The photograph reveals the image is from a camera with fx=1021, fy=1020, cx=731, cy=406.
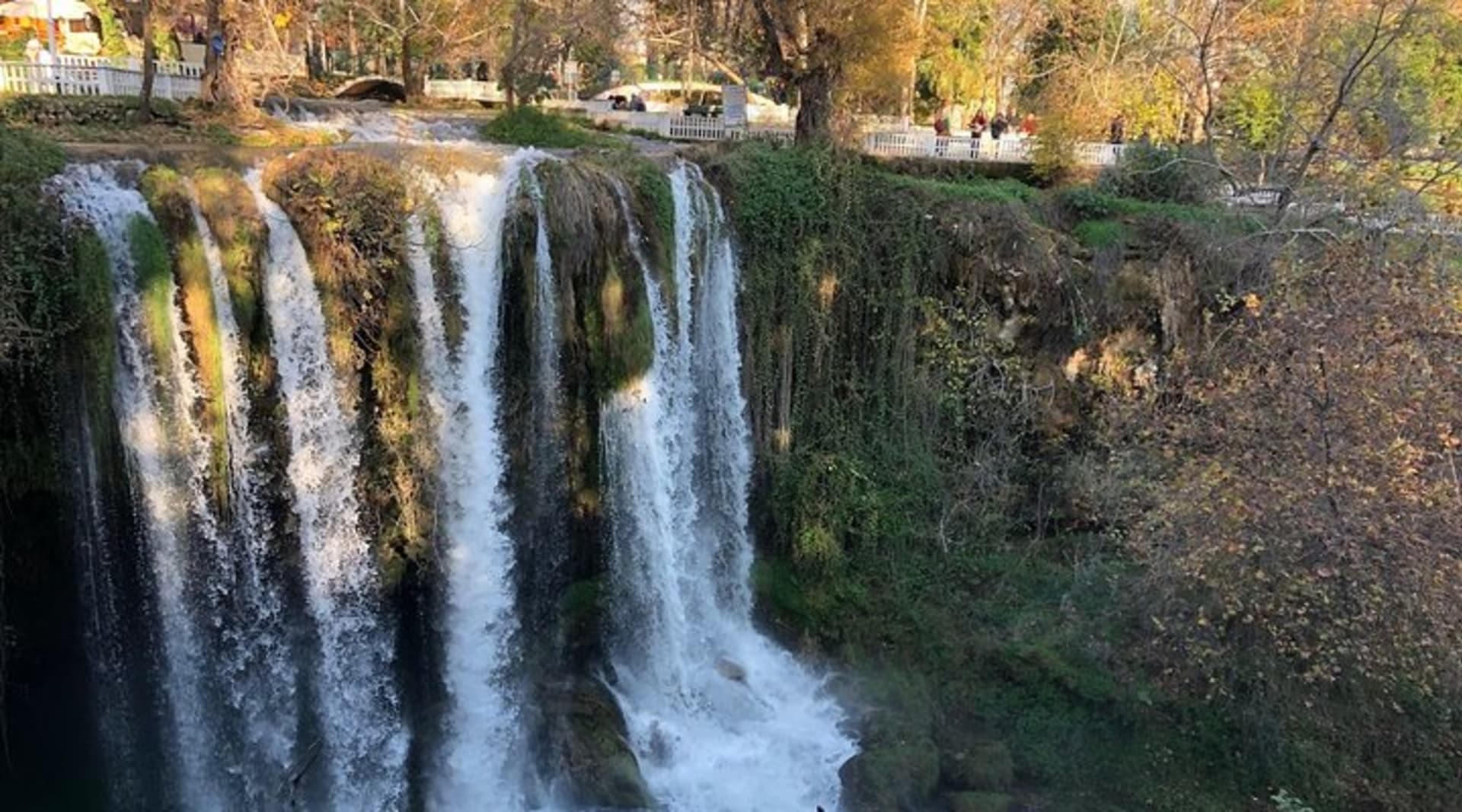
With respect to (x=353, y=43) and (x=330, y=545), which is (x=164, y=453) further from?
(x=353, y=43)

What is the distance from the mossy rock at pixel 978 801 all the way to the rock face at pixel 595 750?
3.24 meters

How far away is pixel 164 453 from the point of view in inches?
367

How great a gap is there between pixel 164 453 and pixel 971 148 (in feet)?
48.3

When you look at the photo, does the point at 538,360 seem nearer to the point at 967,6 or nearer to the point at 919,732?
the point at 919,732

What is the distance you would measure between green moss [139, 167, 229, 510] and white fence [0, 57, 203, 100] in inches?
212

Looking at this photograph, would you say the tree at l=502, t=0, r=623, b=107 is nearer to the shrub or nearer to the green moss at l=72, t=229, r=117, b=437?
the shrub

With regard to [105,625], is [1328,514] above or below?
above

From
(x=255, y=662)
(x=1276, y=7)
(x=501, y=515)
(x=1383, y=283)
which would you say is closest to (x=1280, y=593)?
(x=1383, y=283)

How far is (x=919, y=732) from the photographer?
11.8 metres

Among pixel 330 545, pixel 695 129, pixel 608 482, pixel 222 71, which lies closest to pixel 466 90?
pixel 695 129

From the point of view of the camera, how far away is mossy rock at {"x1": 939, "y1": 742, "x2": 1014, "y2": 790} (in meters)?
11.3

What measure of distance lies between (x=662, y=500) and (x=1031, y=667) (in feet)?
16.3

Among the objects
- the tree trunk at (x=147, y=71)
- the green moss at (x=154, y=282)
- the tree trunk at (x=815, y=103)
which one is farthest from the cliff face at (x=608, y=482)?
the tree trunk at (x=147, y=71)

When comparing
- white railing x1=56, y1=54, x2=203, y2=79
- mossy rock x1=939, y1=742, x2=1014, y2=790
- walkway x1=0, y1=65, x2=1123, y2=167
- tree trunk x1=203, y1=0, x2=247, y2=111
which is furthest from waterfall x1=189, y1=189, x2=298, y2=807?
white railing x1=56, y1=54, x2=203, y2=79
